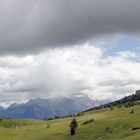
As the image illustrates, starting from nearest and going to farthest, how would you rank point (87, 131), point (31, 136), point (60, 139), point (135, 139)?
point (135, 139), point (60, 139), point (87, 131), point (31, 136)

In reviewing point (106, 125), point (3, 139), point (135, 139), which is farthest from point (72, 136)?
point (135, 139)

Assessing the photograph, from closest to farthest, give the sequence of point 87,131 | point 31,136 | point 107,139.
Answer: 1. point 107,139
2. point 87,131
3. point 31,136

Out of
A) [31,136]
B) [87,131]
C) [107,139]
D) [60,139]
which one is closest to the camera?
[107,139]

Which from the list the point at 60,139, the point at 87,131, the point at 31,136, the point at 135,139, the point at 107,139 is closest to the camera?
the point at 135,139

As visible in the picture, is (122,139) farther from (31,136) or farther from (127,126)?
(31,136)

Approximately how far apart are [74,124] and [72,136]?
16.8 meters

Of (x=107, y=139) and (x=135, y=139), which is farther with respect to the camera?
(x=107, y=139)

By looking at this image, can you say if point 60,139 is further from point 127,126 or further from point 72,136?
point 127,126

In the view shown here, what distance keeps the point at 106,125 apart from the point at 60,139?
31575mm

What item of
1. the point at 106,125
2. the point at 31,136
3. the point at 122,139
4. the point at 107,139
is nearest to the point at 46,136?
the point at 31,136

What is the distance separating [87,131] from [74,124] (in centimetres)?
950

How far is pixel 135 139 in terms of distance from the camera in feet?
411

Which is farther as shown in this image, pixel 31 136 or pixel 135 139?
pixel 31 136

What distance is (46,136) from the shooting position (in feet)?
616
